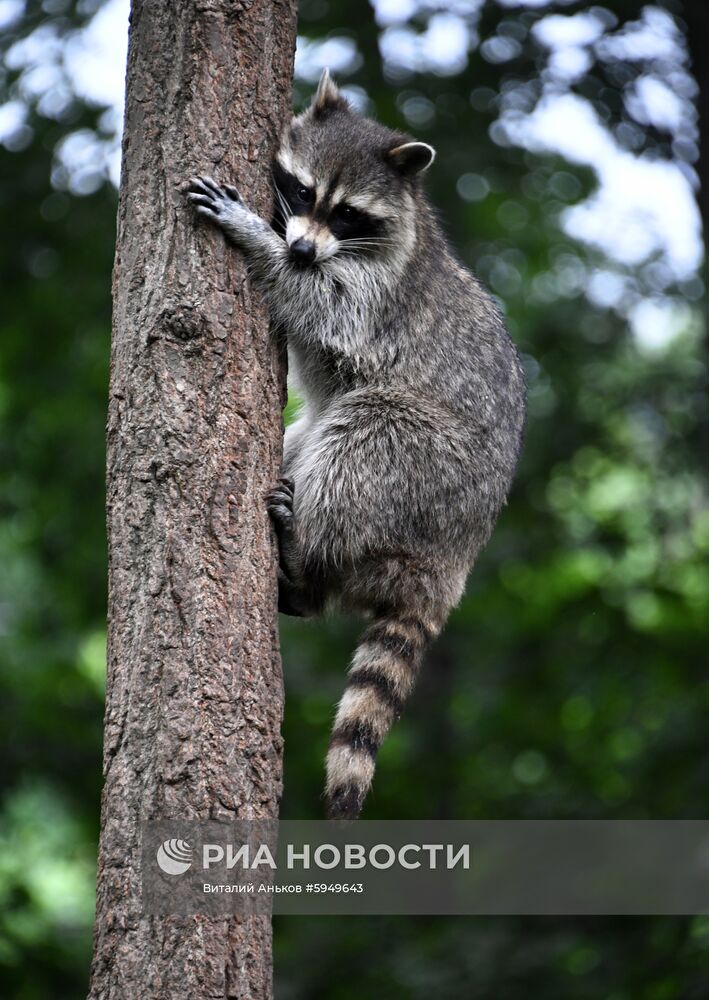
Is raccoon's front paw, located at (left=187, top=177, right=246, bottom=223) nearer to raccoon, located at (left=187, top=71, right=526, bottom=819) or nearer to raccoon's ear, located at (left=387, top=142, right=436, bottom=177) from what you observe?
raccoon, located at (left=187, top=71, right=526, bottom=819)

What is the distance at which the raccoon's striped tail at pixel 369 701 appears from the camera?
13.0ft

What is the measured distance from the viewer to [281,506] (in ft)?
13.1

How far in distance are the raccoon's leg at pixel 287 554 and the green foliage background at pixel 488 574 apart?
111 inches

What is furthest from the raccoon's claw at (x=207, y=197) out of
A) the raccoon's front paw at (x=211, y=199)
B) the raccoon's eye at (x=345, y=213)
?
the raccoon's eye at (x=345, y=213)

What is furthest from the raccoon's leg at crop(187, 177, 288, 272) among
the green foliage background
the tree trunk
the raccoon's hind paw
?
the tree trunk

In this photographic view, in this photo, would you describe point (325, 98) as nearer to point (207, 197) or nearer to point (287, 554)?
point (207, 197)

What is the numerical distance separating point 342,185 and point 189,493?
1980 mm

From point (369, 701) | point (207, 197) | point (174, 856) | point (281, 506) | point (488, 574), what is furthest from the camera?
point (488, 574)

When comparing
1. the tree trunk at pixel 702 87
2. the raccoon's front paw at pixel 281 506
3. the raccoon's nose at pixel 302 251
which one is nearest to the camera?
the raccoon's front paw at pixel 281 506

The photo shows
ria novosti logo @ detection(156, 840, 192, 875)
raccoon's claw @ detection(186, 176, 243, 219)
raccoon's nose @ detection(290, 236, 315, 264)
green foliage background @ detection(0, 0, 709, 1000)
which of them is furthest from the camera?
green foliage background @ detection(0, 0, 709, 1000)

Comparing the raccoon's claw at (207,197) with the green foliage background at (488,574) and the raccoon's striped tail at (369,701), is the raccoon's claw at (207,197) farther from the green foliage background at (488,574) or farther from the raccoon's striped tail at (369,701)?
the green foliage background at (488,574)

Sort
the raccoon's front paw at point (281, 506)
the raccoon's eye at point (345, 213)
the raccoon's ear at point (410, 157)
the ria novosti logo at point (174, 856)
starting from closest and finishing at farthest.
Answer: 1. the ria novosti logo at point (174, 856)
2. the raccoon's front paw at point (281, 506)
3. the raccoon's eye at point (345, 213)
4. the raccoon's ear at point (410, 157)

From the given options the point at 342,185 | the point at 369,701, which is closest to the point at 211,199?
the point at 342,185

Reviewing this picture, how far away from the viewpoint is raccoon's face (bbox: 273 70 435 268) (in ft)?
15.0
